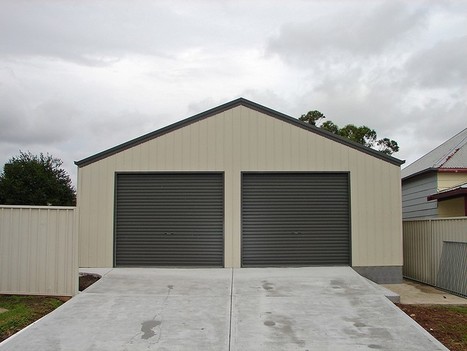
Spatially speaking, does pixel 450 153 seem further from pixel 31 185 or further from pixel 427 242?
pixel 31 185

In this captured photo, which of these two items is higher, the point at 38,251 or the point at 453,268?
the point at 38,251

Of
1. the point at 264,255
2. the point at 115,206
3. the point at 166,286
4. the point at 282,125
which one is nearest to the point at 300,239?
the point at 264,255

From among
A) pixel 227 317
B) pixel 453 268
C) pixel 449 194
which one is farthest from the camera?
pixel 449 194

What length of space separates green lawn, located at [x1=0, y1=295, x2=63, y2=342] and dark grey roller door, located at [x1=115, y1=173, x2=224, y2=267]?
10.3ft

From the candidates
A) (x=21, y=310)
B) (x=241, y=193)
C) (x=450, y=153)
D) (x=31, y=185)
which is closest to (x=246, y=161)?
(x=241, y=193)

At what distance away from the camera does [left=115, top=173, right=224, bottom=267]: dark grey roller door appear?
1217cm

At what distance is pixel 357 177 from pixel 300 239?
223 centimetres

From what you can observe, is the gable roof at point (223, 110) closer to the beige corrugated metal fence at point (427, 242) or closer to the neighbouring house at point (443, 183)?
the beige corrugated metal fence at point (427, 242)

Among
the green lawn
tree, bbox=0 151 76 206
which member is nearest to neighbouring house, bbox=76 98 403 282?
the green lawn

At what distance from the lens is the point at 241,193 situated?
12.2 metres

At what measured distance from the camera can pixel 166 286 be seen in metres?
10.0

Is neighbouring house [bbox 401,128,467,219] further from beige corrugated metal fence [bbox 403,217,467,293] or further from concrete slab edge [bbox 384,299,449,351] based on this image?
concrete slab edge [bbox 384,299,449,351]

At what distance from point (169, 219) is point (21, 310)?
15.4 feet

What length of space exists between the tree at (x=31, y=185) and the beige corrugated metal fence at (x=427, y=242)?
2078 cm
